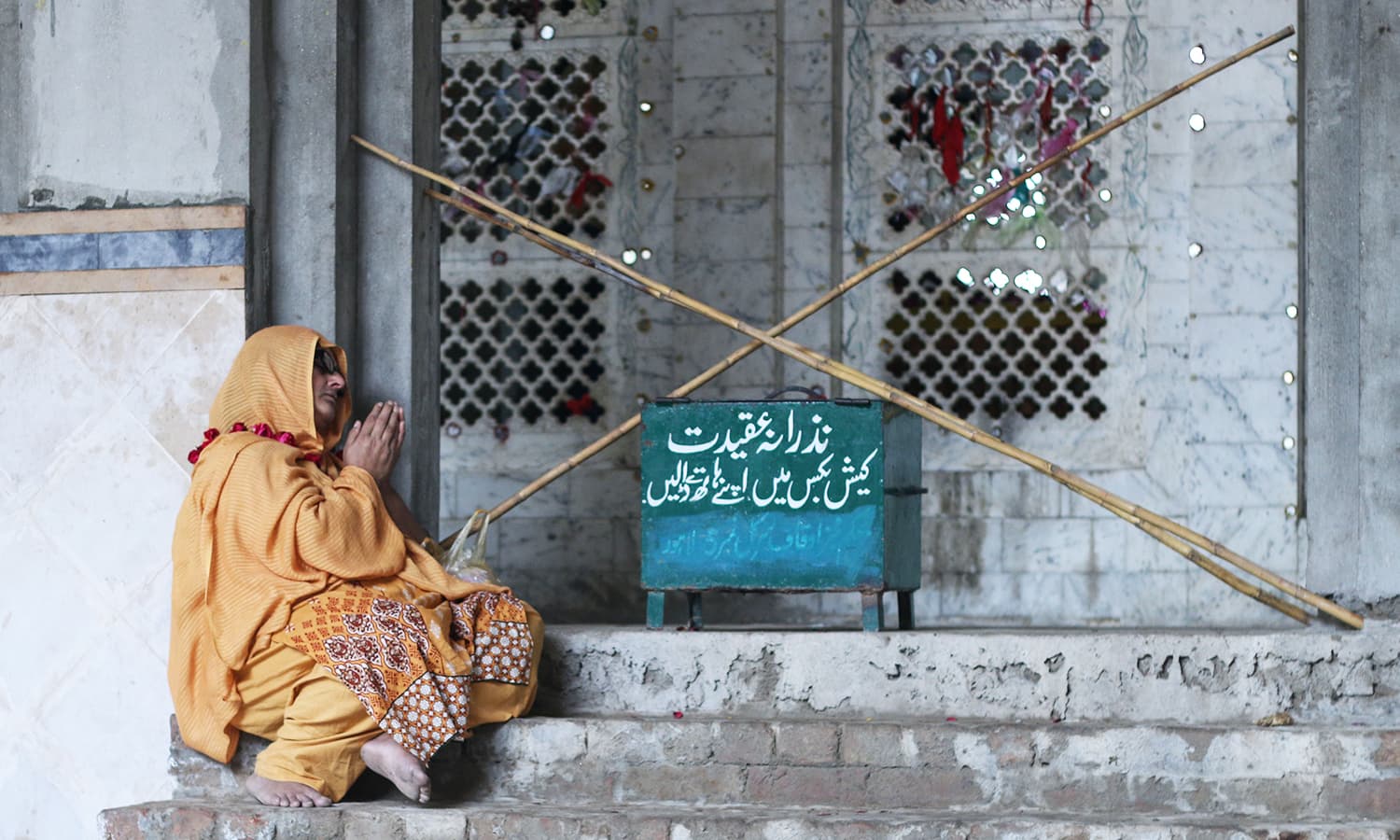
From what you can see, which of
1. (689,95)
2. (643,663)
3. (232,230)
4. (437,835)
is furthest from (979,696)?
(689,95)

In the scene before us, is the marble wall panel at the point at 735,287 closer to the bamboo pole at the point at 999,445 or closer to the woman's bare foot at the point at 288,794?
the bamboo pole at the point at 999,445

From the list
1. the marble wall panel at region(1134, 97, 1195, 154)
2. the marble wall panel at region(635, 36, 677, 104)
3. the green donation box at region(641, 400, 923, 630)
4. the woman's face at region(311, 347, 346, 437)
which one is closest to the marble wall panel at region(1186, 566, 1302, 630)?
the marble wall panel at region(1134, 97, 1195, 154)

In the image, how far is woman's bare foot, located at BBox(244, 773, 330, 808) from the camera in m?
4.40

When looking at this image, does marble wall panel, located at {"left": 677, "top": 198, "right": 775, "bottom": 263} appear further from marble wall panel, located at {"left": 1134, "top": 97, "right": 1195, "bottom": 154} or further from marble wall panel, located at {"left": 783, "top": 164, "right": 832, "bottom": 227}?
marble wall panel, located at {"left": 1134, "top": 97, "right": 1195, "bottom": 154}

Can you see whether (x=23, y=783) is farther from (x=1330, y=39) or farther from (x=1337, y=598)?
(x=1330, y=39)

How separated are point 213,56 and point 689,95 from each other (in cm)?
272

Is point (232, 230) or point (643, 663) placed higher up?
point (232, 230)

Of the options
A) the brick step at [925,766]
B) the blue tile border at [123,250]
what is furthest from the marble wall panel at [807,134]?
the brick step at [925,766]

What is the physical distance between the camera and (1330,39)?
16.5 ft

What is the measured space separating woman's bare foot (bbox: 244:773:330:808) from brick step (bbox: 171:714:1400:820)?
27 centimetres

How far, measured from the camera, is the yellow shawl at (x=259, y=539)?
448 centimetres

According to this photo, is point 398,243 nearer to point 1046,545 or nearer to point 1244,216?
point 1046,545

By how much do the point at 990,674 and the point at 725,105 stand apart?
3.58 meters

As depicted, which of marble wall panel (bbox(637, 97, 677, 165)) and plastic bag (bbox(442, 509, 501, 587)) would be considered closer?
plastic bag (bbox(442, 509, 501, 587))
